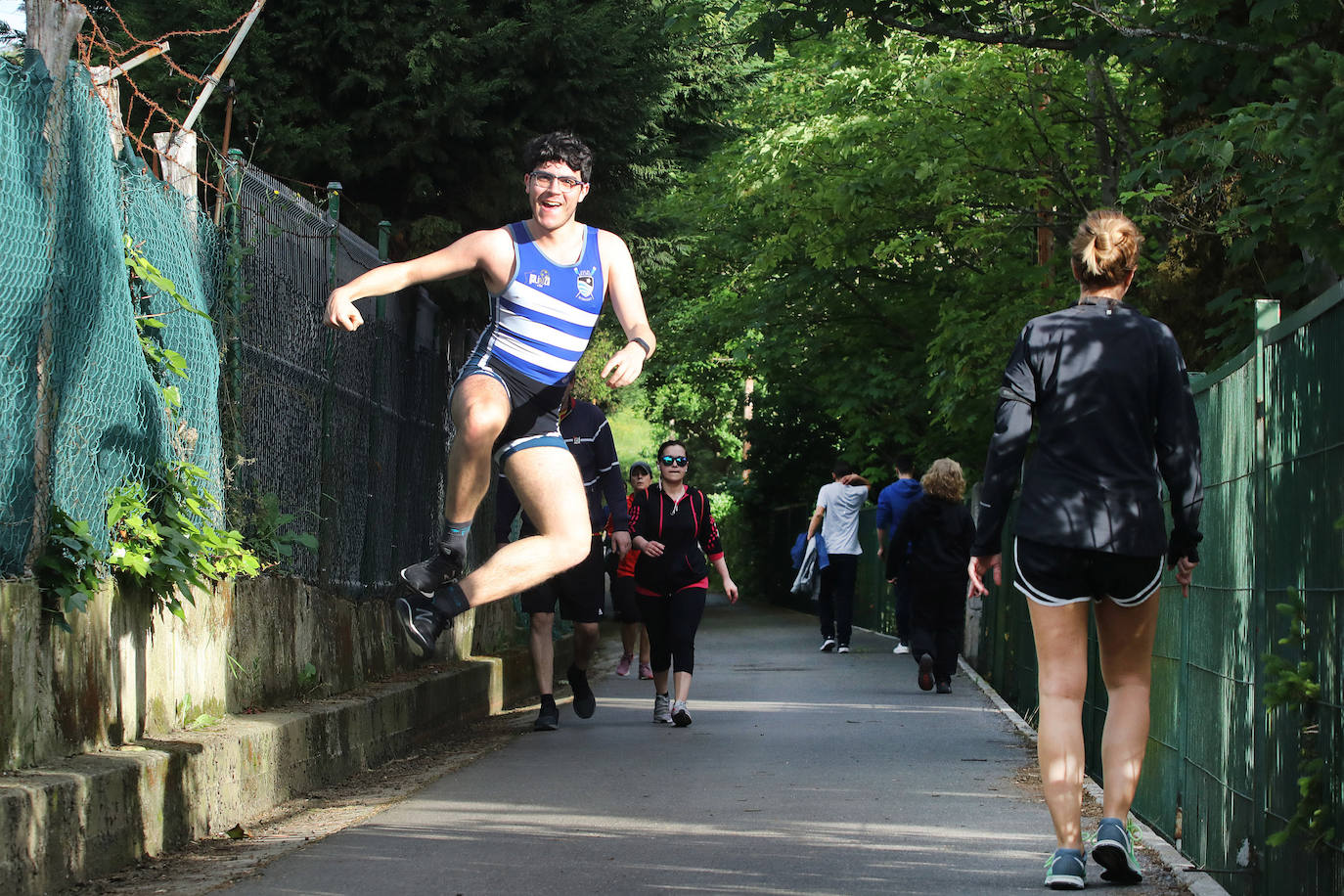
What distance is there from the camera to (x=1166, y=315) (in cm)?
1413

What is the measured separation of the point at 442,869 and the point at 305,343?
4232 millimetres

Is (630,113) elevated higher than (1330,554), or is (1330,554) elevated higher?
(630,113)

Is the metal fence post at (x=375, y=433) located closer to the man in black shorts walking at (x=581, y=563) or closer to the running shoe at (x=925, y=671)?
the man in black shorts walking at (x=581, y=563)

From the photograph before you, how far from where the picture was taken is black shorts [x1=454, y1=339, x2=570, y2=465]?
562 cm

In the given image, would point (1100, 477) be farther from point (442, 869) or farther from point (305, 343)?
point (305, 343)

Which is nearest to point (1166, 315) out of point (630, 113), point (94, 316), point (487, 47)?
point (630, 113)

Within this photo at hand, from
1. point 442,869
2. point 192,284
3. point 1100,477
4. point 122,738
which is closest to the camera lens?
point 1100,477

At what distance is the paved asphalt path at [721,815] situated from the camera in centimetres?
567

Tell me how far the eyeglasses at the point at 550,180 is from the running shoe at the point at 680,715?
5.78m

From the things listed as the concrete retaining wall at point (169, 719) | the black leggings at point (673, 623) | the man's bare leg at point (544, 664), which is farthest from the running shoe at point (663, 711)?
the concrete retaining wall at point (169, 719)

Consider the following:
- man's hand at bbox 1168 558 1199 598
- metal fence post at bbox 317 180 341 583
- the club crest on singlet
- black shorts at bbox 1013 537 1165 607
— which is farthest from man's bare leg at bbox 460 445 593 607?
metal fence post at bbox 317 180 341 583

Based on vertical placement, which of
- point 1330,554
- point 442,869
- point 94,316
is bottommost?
point 442,869

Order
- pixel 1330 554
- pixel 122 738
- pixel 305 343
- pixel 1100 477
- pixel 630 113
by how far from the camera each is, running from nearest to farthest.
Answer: pixel 1330 554 → pixel 1100 477 → pixel 122 738 → pixel 305 343 → pixel 630 113

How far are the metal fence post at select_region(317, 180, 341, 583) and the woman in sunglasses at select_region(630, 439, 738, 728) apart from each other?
2284 mm
